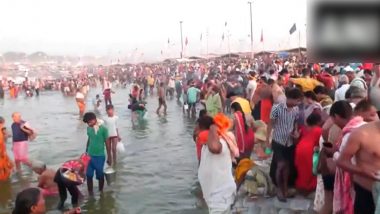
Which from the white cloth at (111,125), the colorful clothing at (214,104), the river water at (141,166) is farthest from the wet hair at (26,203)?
the colorful clothing at (214,104)

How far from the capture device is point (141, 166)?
10383 millimetres

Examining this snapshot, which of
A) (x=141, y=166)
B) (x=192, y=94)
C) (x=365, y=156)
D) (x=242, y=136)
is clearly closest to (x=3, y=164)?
(x=141, y=166)

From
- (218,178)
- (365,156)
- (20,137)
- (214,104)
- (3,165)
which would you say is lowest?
(3,165)

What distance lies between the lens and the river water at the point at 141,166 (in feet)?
25.3

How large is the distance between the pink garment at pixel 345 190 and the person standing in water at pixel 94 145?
4.49m

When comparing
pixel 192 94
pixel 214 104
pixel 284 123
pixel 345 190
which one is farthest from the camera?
pixel 192 94

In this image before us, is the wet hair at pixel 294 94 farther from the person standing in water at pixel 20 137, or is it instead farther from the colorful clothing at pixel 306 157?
the person standing in water at pixel 20 137

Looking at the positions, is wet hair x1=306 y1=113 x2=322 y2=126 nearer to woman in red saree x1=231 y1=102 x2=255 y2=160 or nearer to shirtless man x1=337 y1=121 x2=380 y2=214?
woman in red saree x1=231 y1=102 x2=255 y2=160

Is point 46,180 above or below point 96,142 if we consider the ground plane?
below

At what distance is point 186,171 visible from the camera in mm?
9719

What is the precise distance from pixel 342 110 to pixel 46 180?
5070 mm

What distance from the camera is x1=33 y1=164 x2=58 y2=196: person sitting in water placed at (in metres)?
7.79

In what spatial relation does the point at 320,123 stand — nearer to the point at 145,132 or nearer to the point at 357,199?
the point at 357,199

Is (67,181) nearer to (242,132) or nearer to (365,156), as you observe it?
(242,132)
